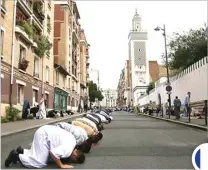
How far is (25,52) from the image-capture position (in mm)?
25922

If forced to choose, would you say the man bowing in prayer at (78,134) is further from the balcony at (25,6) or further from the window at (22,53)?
the window at (22,53)

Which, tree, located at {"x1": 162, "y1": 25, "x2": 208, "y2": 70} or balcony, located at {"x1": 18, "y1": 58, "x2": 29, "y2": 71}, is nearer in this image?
balcony, located at {"x1": 18, "y1": 58, "x2": 29, "y2": 71}

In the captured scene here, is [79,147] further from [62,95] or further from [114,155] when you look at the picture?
[62,95]

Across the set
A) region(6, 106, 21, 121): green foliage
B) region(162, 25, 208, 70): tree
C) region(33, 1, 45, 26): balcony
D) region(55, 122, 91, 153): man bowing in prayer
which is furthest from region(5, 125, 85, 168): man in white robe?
region(162, 25, 208, 70): tree

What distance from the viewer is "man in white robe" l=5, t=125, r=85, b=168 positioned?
6055mm

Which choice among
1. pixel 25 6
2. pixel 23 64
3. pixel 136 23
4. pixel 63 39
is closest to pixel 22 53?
pixel 23 64

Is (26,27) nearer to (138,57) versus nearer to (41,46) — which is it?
(41,46)

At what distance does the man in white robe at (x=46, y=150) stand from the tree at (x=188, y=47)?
28.0 metres

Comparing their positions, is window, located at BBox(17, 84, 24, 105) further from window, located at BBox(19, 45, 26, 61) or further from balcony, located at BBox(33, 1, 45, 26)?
balcony, located at BBox(33, 1, 45, 26)

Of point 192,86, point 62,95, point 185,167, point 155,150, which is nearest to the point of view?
point 185,167

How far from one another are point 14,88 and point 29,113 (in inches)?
105

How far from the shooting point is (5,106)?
66.4ft

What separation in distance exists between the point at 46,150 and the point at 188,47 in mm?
29761

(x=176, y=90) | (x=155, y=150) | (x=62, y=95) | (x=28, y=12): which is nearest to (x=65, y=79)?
(x=62, y=95)
